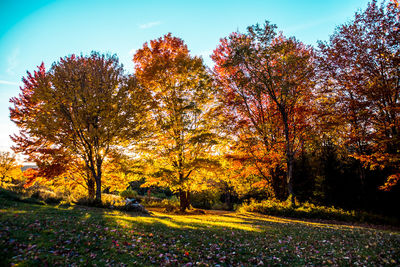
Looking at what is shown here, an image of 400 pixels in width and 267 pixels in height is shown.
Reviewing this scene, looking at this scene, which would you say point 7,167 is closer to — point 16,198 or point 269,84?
point 16,198

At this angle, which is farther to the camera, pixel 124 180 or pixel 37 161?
pixel 124 180

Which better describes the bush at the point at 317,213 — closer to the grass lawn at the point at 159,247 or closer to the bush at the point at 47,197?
the grass lawn at the point at 159,247

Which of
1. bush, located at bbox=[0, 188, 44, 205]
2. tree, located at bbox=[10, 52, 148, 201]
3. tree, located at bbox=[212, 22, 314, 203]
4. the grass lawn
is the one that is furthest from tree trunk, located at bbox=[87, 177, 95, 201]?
tree, located at bbox=[212, 22, 314, 203]

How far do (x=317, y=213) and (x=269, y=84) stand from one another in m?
12.3

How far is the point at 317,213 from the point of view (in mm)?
17172

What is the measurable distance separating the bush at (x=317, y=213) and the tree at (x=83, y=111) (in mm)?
15005

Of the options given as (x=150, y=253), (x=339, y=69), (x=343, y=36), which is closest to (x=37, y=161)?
(x=150, y=253)

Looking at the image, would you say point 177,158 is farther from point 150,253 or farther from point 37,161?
point 150,253

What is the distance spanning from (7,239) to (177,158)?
1215cm

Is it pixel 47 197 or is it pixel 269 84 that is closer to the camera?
pixel 47 197

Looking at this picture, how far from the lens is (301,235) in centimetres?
887

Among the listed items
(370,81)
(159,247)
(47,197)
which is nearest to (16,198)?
(47,197)

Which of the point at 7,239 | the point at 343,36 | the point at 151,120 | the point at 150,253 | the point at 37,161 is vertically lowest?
the point at 150,253

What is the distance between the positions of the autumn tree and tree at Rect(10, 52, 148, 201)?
1636 centimetres
